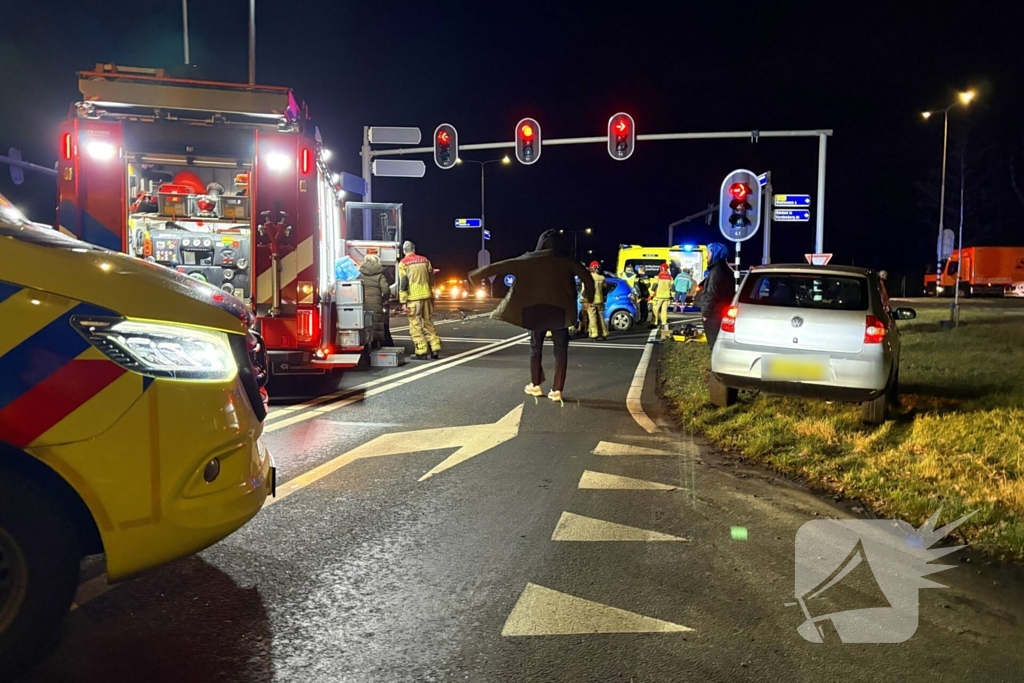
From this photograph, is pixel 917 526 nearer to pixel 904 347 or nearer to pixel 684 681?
pixel 684 681

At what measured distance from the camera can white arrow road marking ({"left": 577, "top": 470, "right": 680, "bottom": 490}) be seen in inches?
221

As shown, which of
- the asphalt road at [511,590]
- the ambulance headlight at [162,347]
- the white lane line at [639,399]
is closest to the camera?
the ambulance headlight at [162,347]

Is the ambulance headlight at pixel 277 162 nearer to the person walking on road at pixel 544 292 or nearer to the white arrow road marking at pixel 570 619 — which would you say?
the person walking on road at pixel 544 292

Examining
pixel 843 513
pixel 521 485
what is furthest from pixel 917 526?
pixel 521 485

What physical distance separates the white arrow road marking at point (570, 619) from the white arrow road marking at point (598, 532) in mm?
843

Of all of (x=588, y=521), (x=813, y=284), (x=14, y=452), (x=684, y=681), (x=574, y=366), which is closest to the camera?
(x=14, y=452)

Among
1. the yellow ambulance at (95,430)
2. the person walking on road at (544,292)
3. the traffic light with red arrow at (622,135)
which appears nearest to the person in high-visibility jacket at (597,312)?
the traffic light with red arrow at (622,135)

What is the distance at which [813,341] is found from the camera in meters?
7.23

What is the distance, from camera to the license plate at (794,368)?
7195mm

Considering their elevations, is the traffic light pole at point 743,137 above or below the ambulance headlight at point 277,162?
above

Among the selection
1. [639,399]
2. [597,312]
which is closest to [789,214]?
[597,312]

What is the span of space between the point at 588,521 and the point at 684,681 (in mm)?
1871

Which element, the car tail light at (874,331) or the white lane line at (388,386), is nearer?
the car tail light at (874,331)

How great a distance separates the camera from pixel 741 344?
761 centimetres
